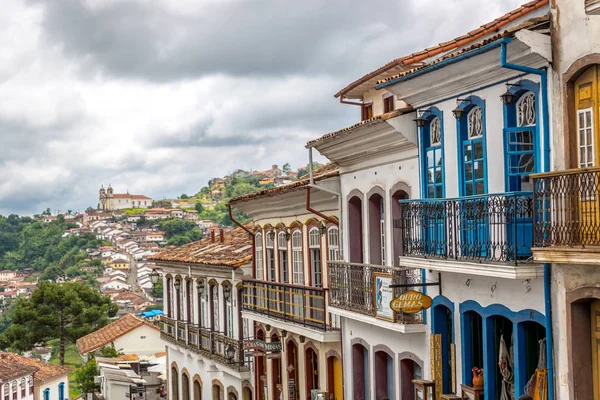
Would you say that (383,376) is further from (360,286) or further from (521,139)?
(521,139)

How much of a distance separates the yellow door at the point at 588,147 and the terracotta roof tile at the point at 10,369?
49.3 meters

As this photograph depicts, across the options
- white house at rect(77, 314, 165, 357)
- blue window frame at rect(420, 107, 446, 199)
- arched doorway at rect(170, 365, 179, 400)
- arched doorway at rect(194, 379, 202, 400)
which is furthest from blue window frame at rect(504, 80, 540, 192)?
white house at rect(77, 314, 165, 357)

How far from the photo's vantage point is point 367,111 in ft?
75.3

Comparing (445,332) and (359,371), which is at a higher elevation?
(445,332)

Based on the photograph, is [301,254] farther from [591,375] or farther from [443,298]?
[591,375]

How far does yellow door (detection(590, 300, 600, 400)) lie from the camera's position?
12.7 metres

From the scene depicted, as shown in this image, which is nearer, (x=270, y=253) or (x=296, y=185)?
(x=296, y=185)

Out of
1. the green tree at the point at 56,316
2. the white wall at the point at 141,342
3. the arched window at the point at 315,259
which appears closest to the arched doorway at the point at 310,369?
the arched window at the point at 315,259

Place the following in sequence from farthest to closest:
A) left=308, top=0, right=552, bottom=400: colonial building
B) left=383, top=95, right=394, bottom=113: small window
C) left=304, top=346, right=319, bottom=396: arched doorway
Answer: left=304, top=346, right=319, bottom=396: arched doorway, left=383, top=95, right=394, bottom=113: small window, left=308, top=0, right=552, bottom=400: colonial building

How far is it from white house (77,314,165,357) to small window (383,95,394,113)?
5203 cm

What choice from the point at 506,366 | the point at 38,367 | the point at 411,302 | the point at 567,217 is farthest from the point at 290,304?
the point at 38,367

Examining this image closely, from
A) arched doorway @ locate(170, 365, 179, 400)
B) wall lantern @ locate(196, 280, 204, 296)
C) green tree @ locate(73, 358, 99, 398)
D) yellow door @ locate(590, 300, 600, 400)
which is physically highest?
yellow door @ locate(590, 300, 600, 400)

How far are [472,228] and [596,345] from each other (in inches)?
94.7

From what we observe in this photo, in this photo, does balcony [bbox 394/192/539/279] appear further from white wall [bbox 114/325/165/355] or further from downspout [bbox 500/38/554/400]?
white wall [bbox 114/325/165/355]
